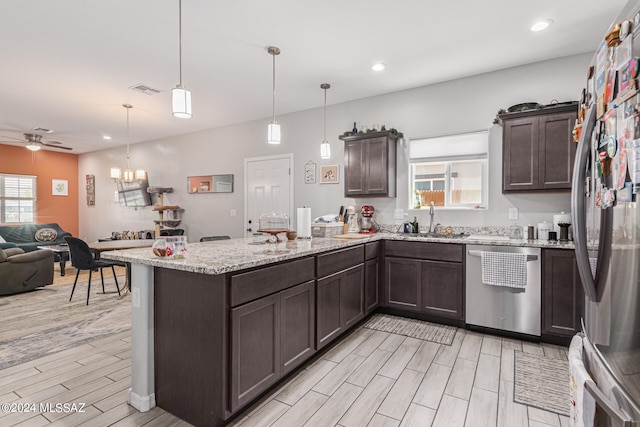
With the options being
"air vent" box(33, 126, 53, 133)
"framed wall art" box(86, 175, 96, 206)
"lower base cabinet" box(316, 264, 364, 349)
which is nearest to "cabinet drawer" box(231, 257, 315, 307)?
"lower base cabinet" box(316, 264, 364, 349)

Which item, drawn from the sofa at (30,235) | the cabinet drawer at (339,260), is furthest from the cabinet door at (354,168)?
the sofa at (30,235)

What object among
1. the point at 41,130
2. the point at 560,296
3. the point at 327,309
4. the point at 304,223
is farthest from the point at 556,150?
the point at 41,130

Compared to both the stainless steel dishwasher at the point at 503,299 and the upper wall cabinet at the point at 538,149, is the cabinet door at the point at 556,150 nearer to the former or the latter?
the upper wall cabinet at the point at 538,149

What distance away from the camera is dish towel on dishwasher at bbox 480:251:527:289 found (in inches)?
115

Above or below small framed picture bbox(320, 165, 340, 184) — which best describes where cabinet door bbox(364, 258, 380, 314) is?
below

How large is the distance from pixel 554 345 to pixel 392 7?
3.21m

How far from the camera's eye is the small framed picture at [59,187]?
325 inches

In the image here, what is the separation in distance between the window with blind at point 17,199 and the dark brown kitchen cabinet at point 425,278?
8769 mm

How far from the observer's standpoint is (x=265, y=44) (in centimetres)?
309

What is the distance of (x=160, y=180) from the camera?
694 centimetres

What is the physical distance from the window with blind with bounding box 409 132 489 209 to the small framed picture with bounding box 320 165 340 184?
3.48ft

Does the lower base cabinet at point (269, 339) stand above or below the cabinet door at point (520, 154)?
below

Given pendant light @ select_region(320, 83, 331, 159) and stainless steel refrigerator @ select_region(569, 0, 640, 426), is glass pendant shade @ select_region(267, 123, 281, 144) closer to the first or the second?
pendant light @ select_region(320, 83, 331, 159)

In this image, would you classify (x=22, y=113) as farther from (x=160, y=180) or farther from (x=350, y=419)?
(x=350, y=419)
